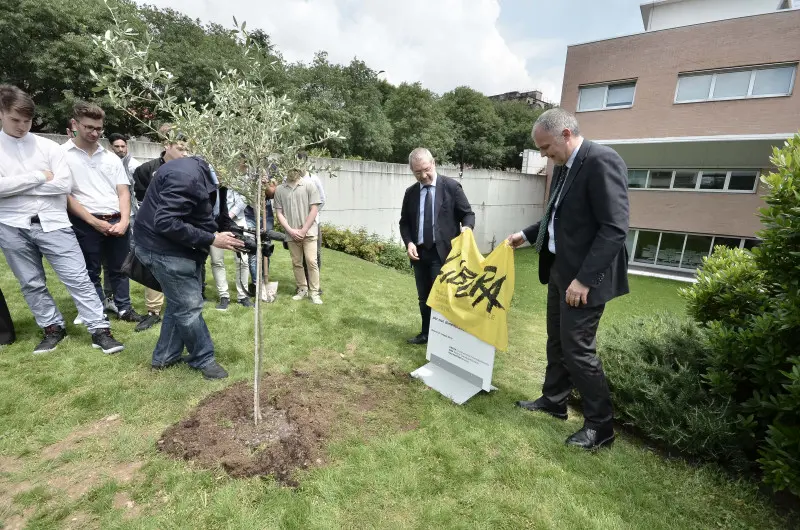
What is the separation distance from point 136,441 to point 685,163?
17050mm

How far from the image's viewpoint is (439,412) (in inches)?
126

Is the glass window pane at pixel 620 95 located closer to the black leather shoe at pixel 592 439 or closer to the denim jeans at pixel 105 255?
the black leather shoe at pixel 592 439

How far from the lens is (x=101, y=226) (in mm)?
3986

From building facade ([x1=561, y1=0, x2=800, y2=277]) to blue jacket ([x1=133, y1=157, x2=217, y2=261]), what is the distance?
15.1 meters

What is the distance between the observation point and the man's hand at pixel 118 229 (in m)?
4.07

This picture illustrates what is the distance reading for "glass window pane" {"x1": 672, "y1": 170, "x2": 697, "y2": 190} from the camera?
1378 cm

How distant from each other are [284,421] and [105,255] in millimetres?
3207

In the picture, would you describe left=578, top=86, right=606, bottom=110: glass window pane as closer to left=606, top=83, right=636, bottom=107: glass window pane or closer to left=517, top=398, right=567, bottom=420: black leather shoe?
left=606, top=83, right=636, bottom=107: glass window pane

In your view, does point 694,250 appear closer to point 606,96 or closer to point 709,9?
point 606,96

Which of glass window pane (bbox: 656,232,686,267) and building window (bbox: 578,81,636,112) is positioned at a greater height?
building window (bbox: 578,81,636,112)

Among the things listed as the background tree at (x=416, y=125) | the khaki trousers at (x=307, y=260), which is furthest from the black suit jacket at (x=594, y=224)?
the background tree at (x=416, y=125)

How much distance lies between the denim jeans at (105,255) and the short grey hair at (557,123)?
4.45 meters

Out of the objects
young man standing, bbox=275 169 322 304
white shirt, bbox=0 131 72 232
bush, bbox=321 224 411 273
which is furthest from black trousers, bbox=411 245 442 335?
bush, bbox=321 224 411 273

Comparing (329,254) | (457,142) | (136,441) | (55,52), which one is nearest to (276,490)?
(136,441)
